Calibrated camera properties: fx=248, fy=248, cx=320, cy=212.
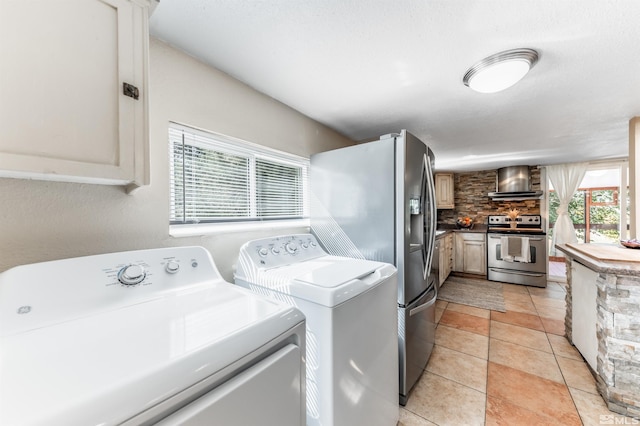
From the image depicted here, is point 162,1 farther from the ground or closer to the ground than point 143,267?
farther from the ground

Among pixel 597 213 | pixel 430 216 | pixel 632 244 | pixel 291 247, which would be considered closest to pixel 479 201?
pixel 597 213

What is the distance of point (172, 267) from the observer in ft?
3.43

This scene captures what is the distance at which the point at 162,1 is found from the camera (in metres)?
1.03

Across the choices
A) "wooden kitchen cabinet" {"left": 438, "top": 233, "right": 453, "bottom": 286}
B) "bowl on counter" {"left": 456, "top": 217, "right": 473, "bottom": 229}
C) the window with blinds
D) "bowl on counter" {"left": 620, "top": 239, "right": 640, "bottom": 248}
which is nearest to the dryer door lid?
the window with blinds

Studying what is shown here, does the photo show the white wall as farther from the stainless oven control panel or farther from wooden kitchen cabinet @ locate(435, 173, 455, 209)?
the stainless oven control panel

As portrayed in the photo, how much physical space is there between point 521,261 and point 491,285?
0.64 meters

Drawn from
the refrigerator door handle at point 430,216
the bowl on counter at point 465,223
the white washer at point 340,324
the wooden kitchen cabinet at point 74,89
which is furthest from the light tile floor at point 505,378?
the bowl on counter at point 465,223

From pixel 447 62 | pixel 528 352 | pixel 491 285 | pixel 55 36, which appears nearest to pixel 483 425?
pixel 528 352

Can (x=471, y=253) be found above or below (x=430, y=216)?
below

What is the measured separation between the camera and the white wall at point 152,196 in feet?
3.01

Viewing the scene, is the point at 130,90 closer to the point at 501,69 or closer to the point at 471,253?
the point at 501,69

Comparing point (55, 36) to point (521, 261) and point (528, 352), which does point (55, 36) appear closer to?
point (528, 352)

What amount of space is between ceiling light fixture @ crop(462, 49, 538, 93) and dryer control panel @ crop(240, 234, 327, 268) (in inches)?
59.0

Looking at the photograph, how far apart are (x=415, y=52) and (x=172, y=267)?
1.62m
